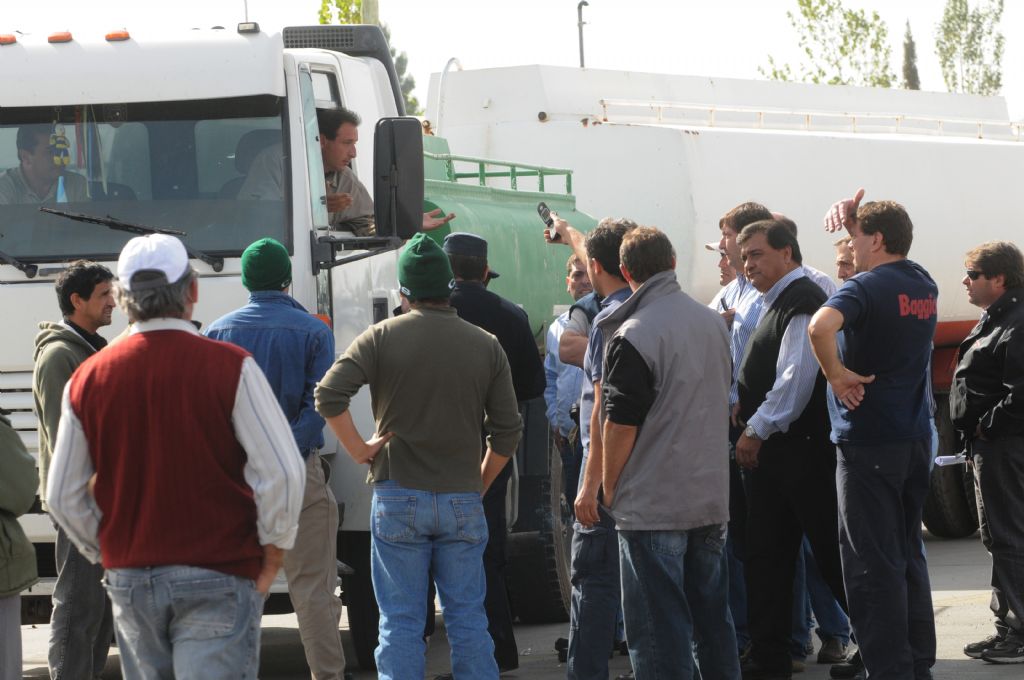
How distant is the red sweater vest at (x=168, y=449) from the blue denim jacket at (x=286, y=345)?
7.05 ft

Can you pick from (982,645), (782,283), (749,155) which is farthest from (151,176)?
(749,155)

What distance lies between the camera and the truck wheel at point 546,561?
29.6 ft

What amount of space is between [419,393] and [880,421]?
73.5 inches

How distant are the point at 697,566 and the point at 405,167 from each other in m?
2.18

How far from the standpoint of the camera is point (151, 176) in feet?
23.9

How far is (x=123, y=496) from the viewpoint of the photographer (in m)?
4.37

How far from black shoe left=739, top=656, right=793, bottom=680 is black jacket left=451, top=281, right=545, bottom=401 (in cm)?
157

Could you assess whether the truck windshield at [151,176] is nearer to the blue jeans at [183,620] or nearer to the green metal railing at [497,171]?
the green metal railing at [497,171]

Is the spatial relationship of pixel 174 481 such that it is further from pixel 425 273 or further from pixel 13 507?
pixel 425 273

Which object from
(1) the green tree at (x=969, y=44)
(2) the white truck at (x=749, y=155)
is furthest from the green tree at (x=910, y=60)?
(2) the white truck at (x=749, y=155)

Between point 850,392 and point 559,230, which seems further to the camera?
point 559,230

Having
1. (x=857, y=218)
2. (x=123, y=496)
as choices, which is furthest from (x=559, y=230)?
(x=123, y=496)

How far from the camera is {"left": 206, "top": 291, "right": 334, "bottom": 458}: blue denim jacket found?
21.6ft

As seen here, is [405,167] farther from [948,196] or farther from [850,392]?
[948,196]
